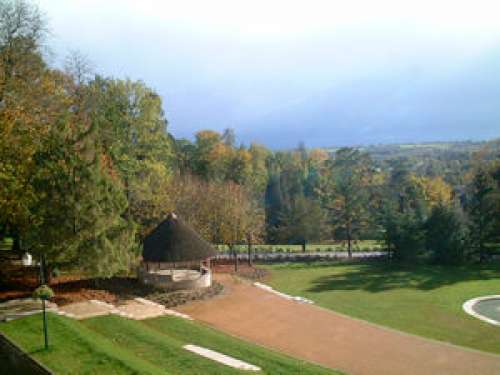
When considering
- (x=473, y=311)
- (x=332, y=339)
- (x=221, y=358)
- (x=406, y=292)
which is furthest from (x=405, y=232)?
(x=221, y=358)

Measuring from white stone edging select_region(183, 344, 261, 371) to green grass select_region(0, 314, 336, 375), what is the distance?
297mm

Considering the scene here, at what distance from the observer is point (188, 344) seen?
1590 cm

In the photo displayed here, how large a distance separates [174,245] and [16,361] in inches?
445

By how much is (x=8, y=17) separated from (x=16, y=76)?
9.49 feet

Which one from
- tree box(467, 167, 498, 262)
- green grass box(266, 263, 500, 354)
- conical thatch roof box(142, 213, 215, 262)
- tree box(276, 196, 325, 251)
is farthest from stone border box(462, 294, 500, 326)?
tree box(276, 196, 325, 251)

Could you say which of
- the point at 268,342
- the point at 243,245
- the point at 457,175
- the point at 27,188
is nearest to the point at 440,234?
the point at 243,245

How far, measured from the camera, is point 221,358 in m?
14.4

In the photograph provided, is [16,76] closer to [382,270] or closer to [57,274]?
[57,274]

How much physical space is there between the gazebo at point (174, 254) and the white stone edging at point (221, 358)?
841 centimetres

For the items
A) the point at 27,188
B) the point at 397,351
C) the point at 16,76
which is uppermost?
the point at 16,76

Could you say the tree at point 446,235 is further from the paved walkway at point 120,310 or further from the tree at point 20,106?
the tree at point 20,106

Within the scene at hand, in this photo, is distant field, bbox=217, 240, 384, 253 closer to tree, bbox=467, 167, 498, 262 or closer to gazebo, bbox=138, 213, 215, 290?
tree, bbox=467, 167, 498, 262

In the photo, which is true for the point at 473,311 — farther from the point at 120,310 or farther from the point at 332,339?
the point at 120,310

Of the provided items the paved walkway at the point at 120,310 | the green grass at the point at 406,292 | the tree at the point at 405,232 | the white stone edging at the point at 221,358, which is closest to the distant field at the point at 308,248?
the tree at the point at 405,232
